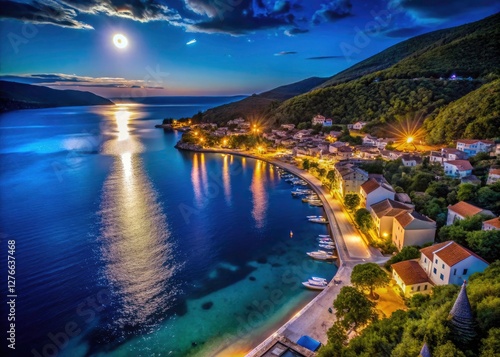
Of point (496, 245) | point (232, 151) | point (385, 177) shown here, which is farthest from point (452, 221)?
point (232, 151)

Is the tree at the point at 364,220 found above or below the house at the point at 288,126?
below

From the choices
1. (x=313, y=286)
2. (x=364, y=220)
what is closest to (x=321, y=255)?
(x=313, y=286)

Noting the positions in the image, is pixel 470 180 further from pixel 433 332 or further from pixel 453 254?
pixel 433 332

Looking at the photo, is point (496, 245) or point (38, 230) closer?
point (496, 245)

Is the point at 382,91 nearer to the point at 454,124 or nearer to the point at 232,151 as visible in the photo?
the point at 454,124

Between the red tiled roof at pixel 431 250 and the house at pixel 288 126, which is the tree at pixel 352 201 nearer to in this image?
the red tiled roof at pixel 431 250

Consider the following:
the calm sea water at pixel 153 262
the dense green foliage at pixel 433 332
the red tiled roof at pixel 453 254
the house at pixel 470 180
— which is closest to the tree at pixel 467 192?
the house at pixel 470 180
